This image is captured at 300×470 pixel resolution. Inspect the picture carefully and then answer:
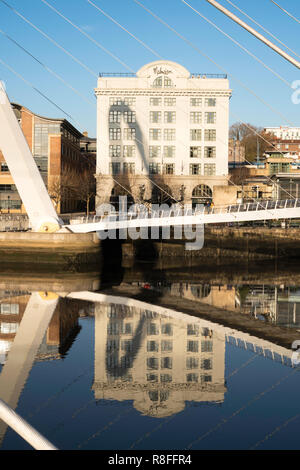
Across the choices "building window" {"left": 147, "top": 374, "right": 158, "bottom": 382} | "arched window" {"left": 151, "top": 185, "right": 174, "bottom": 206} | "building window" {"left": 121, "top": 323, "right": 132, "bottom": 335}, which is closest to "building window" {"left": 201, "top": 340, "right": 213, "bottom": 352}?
"building window" {"left": 121, "top": 323, "right": 132, "bottom": 335}

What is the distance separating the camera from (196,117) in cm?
4209

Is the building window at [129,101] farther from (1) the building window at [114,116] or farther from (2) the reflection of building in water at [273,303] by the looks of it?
(2) the reflection of building in water at [273,303]

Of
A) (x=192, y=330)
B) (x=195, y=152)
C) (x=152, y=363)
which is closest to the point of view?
(x=152, y=363)

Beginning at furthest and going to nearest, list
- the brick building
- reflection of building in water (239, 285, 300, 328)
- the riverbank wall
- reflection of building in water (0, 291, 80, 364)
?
the brick building → the riverbank wall → reflection of building in water (239, 285, 300, 328) → reflection of building in water (0, 291, 80, 364)

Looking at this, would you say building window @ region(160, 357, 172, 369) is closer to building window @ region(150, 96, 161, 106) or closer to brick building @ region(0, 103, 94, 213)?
brick building @ region(0, 103, 94, 213)

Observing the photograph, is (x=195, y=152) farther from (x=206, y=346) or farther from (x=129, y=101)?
(x=206, y=346)

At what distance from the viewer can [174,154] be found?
138 ft

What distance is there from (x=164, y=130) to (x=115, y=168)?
451cm

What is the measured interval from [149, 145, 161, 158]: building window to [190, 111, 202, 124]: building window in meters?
3.15

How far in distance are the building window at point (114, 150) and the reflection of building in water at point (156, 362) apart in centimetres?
2849

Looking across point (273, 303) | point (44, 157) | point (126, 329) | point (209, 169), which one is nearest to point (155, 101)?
point (209, 169)

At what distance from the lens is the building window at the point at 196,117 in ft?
138

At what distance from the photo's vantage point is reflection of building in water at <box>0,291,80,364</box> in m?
10.9
